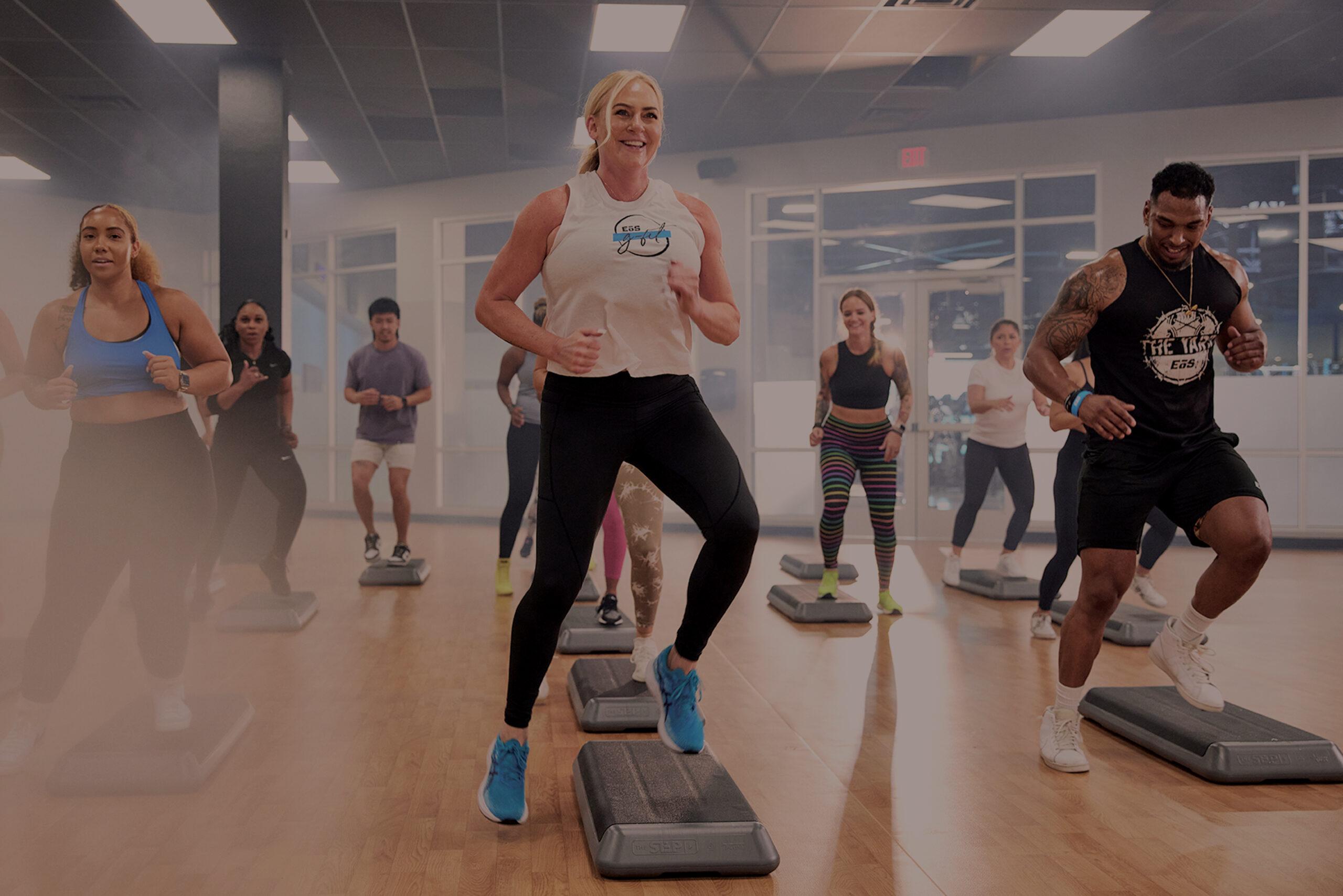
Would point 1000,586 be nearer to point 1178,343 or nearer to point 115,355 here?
point 1178,343

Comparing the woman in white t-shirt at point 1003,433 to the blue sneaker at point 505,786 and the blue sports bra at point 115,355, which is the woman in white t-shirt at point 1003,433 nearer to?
the blue sneaker at point 505,786

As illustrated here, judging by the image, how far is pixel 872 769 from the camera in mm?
2605

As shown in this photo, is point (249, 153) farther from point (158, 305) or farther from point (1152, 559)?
point (1152, 559)

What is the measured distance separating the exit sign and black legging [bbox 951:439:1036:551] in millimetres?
3903

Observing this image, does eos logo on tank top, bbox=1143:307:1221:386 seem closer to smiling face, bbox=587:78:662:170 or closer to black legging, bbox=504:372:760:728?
black legging, bbox=504:372:760:728

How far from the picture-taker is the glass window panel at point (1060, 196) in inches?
332

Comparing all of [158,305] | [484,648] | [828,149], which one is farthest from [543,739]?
[828,149]

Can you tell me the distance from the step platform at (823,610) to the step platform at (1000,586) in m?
0.92

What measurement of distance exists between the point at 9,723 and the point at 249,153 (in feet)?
16.6

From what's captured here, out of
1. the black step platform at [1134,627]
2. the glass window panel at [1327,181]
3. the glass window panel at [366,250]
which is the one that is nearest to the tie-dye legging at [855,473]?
the black step platform at [1134,627]

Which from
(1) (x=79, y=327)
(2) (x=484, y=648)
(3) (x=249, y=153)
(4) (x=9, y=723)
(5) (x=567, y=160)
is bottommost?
(2) (x=484, y=648)

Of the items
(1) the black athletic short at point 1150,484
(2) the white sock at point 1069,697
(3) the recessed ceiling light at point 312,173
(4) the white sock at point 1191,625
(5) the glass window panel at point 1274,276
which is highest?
(3) the recessed ceiling light at point 312,173

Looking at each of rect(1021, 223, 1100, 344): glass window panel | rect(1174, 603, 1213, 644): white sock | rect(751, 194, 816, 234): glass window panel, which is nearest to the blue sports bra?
rect(1174, 603, 1213, 644): white sock

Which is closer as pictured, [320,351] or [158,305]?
[158,305]
